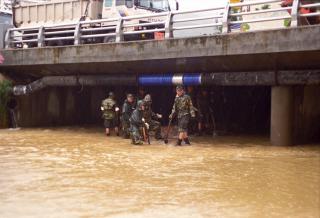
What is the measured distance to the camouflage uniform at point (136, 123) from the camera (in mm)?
13234

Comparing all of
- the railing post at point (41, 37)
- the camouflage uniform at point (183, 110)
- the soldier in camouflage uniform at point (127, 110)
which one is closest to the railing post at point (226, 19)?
the camouflage uniform at point (183, 110)

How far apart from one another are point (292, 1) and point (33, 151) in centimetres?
736

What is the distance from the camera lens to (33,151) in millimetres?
12016

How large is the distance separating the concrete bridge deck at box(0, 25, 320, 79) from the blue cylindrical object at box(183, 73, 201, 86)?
24cm

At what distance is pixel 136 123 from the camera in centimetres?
1322

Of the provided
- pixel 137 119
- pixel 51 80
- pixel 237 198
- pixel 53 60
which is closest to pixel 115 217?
pixel 237 198

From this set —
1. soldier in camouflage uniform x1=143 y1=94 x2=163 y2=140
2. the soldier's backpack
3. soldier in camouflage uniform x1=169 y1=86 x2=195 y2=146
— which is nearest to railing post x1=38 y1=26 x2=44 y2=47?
the soldier's backpack

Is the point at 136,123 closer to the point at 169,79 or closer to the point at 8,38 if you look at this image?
the point at 169,79

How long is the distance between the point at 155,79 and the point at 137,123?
2.48m

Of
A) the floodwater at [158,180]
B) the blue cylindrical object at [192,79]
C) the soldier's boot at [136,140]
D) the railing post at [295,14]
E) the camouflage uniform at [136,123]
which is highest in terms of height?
the railing post at [295,14]

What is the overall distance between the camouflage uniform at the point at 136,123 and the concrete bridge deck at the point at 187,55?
1.66 metres

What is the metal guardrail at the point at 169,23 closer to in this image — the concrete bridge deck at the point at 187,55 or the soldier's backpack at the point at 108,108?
the concrete bridge deck at the point at 187,55

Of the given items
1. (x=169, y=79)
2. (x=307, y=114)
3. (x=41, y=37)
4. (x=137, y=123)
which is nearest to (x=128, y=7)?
(x=41, y=37)

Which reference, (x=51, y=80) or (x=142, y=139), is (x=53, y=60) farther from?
(x=142, y=139)
